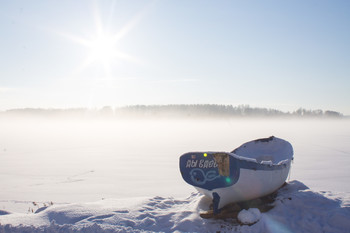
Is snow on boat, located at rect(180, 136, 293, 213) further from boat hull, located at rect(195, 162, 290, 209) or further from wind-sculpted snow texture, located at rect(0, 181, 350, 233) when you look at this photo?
wind-sculpted snow texture, located at rect(0, 181, 350, 233)

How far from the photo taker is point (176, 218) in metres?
5.00

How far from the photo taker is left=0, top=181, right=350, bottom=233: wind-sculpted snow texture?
4.48 metres

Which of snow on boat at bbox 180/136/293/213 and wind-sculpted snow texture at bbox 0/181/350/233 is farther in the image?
snow on boat at bbox 180/136/293/213

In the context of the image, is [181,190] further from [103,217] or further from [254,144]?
[103,217]

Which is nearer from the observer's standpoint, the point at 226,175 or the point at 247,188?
the point at 226,175

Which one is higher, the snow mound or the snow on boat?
Result: the snow on boat

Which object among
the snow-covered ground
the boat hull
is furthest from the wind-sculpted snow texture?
the boat hull

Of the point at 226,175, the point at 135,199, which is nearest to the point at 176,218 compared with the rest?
the point at 226,175

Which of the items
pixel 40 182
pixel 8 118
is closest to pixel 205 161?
pixel 40 182

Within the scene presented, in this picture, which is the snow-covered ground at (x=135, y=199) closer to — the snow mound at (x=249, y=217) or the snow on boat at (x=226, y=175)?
the snow mound at (x=249, y=217)

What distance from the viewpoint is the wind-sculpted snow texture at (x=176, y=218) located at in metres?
4.48

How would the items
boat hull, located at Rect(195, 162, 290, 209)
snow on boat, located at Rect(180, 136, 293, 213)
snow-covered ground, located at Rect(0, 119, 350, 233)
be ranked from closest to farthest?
1. snow-covered ground, located at Rect(0, 119, 350, 233)
2. snow on boat, located at Rect(180, 136, 293, 213)
3. boat hull, located at Rect(195, 162, 290, 209)

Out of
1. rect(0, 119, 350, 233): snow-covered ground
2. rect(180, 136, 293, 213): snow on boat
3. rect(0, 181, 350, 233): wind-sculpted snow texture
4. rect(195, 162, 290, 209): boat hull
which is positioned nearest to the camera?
rect(0, 181, 350, 233): wind-sculpted snow texture

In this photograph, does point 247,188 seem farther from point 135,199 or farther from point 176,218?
point 135,199
